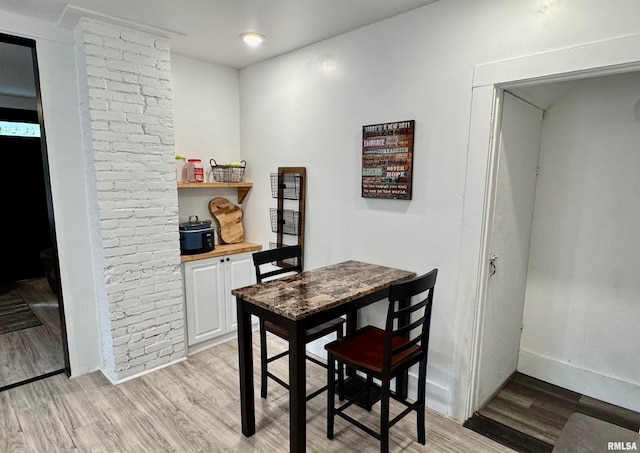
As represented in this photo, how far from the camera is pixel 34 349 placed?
3158mm

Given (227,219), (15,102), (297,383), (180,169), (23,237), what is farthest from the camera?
(23,237)

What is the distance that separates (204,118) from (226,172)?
550 millimetres

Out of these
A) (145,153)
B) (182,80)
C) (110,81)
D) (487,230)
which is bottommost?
(487,230)

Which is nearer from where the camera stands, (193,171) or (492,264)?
(492,264)

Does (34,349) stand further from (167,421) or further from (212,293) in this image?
(167,421)

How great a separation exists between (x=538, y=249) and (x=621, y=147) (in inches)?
33.2

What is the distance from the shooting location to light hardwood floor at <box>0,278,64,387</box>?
9.17 feet

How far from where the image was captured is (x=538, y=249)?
106 inches

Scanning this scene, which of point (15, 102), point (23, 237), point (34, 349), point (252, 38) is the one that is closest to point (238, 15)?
point (252, 38)

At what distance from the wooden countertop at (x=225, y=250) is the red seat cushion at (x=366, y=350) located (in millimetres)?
1544

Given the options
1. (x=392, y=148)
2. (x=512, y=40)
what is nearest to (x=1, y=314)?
(x=392, y=148)

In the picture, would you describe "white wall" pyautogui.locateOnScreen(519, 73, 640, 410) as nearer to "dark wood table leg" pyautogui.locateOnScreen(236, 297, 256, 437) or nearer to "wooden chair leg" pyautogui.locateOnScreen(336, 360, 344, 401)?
"wooden chair leg" pyautogui.locateOnScreen(336, 360, 344, 401)

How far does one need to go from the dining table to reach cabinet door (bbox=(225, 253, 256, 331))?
1.18m

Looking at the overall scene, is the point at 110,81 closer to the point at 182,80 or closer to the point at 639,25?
the point at 182,80
